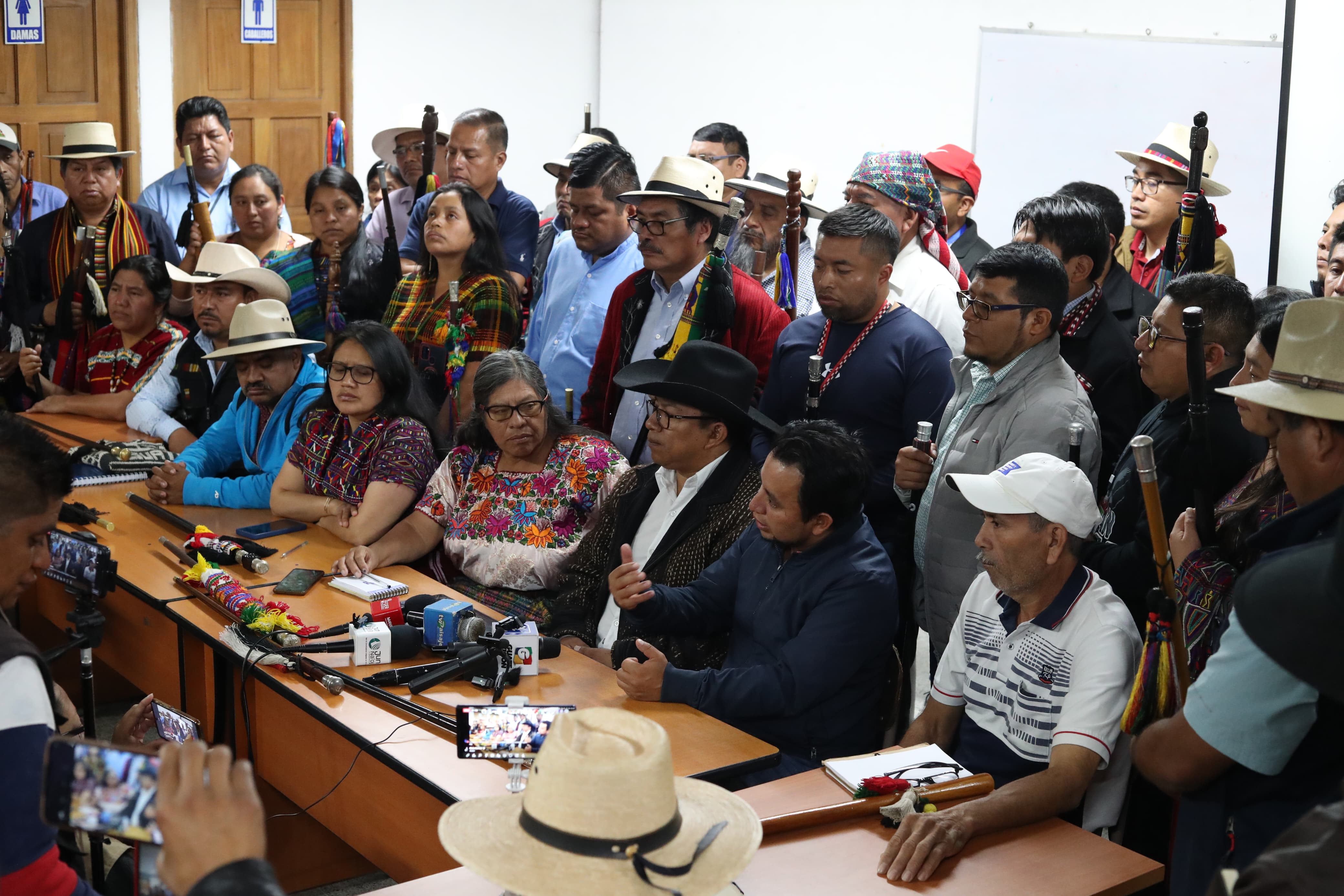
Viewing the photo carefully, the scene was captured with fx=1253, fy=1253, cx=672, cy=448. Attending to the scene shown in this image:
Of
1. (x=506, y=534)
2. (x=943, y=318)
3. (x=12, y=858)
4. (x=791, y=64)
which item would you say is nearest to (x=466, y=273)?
(x=506, y=534)

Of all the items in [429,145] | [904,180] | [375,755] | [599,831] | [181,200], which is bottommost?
[375,755]

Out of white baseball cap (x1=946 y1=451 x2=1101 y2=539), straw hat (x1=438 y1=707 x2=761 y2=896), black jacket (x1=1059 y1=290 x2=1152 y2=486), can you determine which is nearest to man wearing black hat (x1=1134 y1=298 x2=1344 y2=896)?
white baseball cap (x1=946 y1=451 x2=1101 y2=539)

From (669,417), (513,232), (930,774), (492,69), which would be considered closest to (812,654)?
(930,774)

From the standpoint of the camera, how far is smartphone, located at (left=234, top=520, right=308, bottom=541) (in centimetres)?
362

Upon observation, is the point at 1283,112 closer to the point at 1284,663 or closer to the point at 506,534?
the point at 506,534

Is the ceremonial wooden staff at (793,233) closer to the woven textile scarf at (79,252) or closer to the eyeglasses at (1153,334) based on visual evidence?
the eyeglasses at (1153,334)

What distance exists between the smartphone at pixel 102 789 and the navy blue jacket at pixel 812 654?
1403 mm

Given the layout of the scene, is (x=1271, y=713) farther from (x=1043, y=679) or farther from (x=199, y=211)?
(x=199, y=211)

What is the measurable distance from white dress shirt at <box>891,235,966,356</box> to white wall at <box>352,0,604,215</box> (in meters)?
4.64

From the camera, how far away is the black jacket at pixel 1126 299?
12.1ft

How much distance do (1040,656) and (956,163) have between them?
3.30 meters

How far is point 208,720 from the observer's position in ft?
9.93

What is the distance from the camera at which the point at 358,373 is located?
363 centimetres

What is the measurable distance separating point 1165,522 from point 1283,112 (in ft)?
11.7
